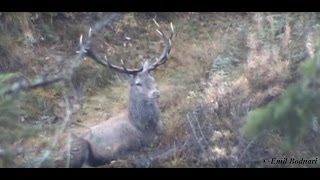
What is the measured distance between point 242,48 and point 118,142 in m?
0.72

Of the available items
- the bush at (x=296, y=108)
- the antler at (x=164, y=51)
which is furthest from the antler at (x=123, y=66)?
the bush at (x=296, y=108)

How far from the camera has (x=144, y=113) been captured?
10.5 ft

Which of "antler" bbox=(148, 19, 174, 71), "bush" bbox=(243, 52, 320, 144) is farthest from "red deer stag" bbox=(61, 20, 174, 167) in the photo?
"bush" bbox=(243, 52, 320, 144)

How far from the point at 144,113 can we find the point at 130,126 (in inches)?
3.5

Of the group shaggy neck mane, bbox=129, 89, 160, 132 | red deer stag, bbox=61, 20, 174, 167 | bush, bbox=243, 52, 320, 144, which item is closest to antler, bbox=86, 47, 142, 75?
red deer stag, bbox=61, 20, 174, 167

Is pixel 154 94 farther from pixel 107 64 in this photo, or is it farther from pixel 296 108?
pixel 296 108

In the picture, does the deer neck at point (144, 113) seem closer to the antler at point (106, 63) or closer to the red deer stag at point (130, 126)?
the red deer stag at point (130, 126)

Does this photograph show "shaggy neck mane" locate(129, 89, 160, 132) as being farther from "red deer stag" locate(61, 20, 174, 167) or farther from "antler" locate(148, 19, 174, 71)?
"antler" locate(148, 19, 174, 71)

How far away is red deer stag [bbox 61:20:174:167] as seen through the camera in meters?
3.12

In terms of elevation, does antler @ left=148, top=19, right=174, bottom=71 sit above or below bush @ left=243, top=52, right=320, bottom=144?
above

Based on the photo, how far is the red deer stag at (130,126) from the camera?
3119 mm

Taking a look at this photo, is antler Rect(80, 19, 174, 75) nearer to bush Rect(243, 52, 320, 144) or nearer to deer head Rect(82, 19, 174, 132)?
deer head Rect(82, 19, 174, 132)

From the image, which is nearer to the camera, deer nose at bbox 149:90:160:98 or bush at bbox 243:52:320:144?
bush at bbox 243:52:320:144

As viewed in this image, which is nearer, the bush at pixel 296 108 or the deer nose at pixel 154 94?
the bush at pixel 296 108
